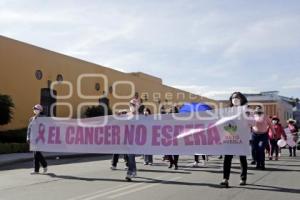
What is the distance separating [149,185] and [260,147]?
509 centimetres

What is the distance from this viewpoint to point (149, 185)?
36.0 feet

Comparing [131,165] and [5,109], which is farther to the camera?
[5,109]

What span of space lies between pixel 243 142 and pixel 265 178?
1682 mm

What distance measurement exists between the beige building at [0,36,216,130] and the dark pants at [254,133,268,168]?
1573 centimetres

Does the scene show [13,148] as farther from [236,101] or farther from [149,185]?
[236,101]

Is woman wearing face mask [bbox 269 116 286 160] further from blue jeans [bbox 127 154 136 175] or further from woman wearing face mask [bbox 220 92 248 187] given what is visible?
blue jeans [bbox 127 154 136 175]

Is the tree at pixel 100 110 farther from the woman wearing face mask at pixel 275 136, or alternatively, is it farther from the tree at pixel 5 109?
the woman wearing face mask at pixel 275 136

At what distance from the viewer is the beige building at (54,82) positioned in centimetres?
2781

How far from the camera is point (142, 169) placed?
48.4 feet

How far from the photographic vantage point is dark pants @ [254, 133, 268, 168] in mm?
14734

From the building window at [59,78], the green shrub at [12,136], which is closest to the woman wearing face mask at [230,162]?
the green shrub at [12,136]

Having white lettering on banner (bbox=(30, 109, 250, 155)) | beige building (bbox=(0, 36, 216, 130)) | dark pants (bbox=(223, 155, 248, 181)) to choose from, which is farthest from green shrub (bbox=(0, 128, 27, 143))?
dark pants (bbox=(223, 155, 248, 181))

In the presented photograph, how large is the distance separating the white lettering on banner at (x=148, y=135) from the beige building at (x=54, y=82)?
13.8m

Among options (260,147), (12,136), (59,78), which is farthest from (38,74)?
(260,147)
